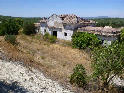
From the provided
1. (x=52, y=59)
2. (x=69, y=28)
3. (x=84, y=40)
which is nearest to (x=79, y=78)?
(x=52, y=59)

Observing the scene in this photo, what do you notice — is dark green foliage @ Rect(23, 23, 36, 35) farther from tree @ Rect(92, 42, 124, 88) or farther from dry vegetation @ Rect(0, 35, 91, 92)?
tree @ Rect(92, 42, 124, 88)

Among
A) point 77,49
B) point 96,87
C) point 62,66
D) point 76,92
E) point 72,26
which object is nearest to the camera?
point 76,92

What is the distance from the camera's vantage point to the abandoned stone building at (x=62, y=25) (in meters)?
41.0

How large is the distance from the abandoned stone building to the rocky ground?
24284 mm

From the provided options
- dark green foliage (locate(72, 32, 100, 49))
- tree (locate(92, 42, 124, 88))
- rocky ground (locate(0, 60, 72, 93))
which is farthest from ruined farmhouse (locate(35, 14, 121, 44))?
rocky ground (locate(0, 60, 72, 93))

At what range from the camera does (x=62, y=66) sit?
22.5 metres

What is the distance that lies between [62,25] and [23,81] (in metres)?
29.0

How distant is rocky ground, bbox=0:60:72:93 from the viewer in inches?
538

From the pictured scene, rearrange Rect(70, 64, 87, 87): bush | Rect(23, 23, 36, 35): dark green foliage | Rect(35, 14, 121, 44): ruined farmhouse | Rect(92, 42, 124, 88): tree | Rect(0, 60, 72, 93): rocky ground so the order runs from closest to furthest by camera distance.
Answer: Rect(0, 60, 72, 93): rocky ground, Rect(92, 42, 124, 88): tree, Rect(70, 64, 87, 87): bush, Rect(35, 14, 121, 44): ruined farmhouse, Rect(23, 23, 36, 35): dark green foliage

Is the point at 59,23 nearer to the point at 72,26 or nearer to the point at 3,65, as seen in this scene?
the point at 72,26

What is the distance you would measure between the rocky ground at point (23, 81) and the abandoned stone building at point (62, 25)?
24.3 m

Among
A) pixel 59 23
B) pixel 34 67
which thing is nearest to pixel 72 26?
pixel 59 23

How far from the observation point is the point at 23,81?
48.9ft

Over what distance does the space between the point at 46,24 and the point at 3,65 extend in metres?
30.2
